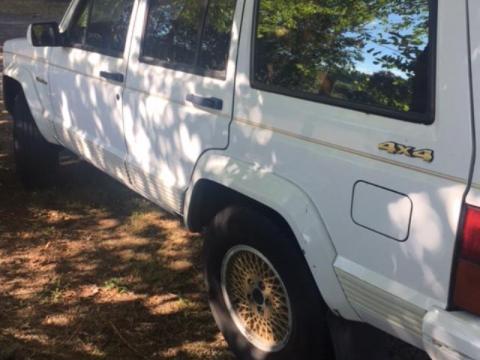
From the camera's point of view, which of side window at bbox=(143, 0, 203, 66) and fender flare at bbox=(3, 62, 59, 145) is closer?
side window at bbox=(143, 0, 203, 66)

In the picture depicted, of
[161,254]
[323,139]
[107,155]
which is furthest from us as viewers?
[161,254]

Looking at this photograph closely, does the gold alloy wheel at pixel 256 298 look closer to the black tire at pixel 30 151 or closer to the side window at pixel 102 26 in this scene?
the side window at pixel 102 26

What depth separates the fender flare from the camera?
473cm

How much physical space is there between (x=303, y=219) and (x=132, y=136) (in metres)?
1.53

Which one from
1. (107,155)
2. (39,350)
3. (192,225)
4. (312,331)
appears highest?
(107,155)

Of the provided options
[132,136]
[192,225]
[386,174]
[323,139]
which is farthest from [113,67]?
[386,174]

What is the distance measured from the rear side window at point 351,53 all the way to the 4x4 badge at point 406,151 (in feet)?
0.31

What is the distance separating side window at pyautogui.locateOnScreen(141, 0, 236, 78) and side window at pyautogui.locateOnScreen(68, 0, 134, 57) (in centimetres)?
30

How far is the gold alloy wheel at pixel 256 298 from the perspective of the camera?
9.14ft

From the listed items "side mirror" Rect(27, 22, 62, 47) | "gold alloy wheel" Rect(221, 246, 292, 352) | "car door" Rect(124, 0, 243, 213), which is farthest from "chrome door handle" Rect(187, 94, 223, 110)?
"side mirror" Rect(27, 22, 62, 47)

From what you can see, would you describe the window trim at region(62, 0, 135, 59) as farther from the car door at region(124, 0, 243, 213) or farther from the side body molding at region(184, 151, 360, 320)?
the side body molding at region(184, 151, 360, 320)

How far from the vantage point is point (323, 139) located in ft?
7.65

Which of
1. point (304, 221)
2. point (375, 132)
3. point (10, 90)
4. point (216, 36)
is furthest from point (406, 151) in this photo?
point (10, 90)

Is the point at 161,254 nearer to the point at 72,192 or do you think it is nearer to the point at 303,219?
the point at 72,192
